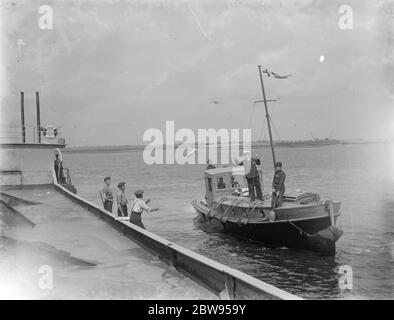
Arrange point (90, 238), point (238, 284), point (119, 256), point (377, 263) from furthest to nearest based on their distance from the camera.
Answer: point (377, 263) → point (90, 238) → point (119, 256) → point (238, 284)

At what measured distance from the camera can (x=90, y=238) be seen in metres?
11.5

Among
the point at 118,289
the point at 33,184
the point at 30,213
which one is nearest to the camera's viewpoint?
the point at 118,289

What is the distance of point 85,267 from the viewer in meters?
8.66

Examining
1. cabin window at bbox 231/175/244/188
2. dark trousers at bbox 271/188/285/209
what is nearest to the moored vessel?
dark trousers at bbox 271/188/285/209

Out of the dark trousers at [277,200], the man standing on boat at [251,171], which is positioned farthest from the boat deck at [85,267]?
the man standing on boat at [251,171]

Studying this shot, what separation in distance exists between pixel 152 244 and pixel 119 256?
2.70ft

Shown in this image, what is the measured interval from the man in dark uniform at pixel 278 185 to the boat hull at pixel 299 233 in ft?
2.84

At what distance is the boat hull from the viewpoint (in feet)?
58.0

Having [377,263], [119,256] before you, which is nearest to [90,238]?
[119,256]

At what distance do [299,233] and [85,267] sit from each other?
1154 cm

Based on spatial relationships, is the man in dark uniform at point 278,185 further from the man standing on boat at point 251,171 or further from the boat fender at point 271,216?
the man standing on boat at point 251,171
